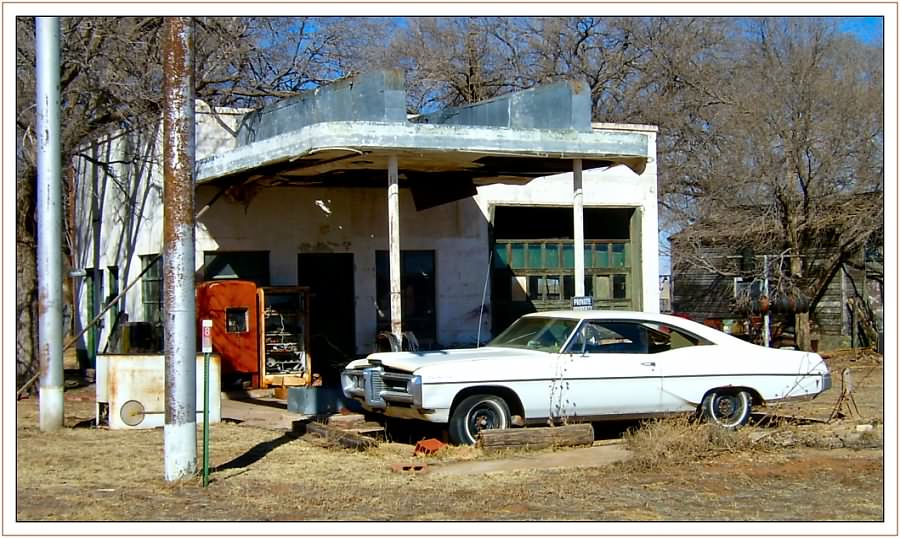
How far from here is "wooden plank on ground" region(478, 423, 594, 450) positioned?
37.3ft

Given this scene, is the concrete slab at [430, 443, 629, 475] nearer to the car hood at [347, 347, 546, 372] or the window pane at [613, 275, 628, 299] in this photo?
the car hood at [347, 347, 546, 372]

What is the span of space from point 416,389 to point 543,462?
1.52 m

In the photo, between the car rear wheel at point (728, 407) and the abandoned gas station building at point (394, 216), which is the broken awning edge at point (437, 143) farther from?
the car rear wheel at point (728, 407)

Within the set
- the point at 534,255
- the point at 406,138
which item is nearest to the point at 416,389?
the point at 406,138

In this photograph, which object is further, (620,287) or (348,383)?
(620,287)

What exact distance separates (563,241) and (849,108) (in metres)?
9.85

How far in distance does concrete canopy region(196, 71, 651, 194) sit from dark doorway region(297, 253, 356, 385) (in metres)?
2.08

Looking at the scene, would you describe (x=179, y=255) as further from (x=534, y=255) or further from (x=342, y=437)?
(x=534, y=255)

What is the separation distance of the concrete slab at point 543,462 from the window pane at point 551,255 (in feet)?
32.3

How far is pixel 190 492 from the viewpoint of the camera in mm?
9648

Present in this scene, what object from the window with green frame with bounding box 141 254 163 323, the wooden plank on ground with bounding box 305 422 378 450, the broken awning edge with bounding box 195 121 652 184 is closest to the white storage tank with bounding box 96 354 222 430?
the wooden plank on ground with bounding box 305 422 378 450

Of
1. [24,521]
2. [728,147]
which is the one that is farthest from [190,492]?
[728,147]

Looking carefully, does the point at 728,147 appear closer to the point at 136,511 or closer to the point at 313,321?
the point at 313,321

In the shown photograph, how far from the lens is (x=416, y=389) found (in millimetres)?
11477
